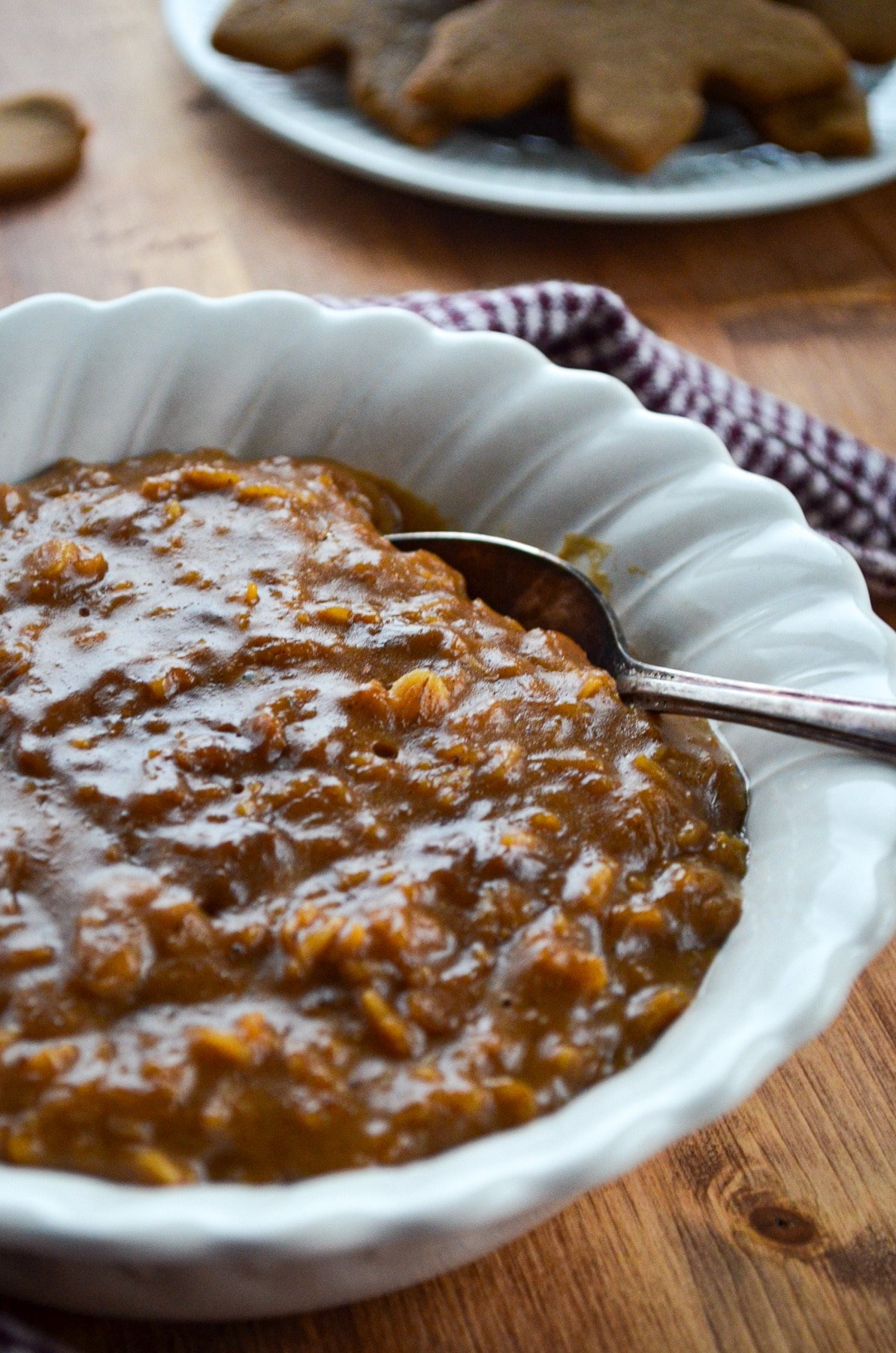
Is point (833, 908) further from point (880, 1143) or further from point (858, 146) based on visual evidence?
point (858, 146)

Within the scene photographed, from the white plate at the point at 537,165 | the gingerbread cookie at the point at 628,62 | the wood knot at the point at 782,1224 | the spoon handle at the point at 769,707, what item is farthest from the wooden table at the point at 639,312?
the spoon handle at the point at 769,707

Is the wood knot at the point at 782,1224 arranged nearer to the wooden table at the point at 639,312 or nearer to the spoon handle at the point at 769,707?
the wooden table at the point at 639,312

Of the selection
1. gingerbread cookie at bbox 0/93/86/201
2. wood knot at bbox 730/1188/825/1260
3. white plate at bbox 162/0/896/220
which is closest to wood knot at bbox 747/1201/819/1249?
wood knot at bbox 730/1188/825/1260

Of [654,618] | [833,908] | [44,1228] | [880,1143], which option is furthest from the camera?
[654,618]

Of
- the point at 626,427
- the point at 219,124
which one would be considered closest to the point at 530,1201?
the point at 626,427

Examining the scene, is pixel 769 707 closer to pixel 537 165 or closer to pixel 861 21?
pixel 537 165
